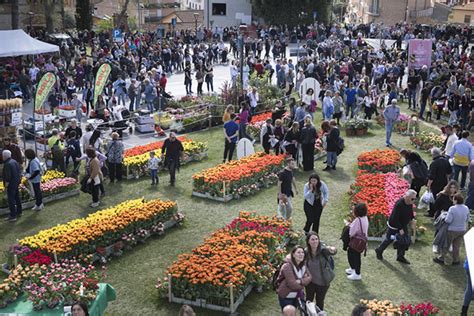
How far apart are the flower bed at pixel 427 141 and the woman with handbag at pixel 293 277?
42.3 feet

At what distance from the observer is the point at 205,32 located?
47719 mm

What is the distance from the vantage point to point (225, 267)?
10.2 metres

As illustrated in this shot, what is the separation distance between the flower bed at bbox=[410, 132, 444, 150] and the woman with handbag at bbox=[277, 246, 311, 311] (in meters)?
12.9

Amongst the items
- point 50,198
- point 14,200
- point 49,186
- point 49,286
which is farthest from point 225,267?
point 49,186

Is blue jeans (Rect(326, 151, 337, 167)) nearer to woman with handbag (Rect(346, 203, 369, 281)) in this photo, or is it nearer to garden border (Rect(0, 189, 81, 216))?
garden border (Rect(0, 189, 81, 216))

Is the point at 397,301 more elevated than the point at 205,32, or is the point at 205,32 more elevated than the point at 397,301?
the point at 205,32

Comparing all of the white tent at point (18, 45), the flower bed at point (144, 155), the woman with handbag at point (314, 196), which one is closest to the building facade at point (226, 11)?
the white tent at point (18, 45)

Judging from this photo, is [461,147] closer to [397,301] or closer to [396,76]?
[397,301]

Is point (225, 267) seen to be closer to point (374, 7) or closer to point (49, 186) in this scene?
point (49, 186)

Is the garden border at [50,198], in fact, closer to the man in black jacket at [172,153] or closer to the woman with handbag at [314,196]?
the man in black jacket at [172,153]

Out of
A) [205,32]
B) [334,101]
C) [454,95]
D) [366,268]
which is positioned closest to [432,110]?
[454,95]

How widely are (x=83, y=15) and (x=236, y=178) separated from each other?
35661 mm

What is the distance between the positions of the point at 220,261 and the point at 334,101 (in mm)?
13308

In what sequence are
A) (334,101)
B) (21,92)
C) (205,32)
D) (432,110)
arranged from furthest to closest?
(205,32), (21,92), (432,110), (334,101)
